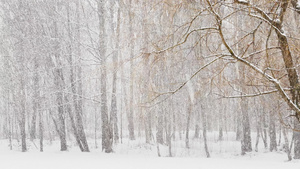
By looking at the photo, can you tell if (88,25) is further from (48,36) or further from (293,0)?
(293,0)

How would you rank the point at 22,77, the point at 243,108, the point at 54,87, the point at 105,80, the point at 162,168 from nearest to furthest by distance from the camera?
the point at 162,168 → the point at 105,80 → the point at 54,87 → the point at 243,108 → the point at 22,77

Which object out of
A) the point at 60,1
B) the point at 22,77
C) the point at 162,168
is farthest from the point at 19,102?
the point at 162,168

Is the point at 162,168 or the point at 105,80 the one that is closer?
the point at 162,168

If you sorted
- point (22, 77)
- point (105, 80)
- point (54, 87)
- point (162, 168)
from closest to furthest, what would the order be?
1. point (162, 168)
2. point (105, 80)
3. point (54, 87)
4. point (22, 77)

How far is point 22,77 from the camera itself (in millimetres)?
13797

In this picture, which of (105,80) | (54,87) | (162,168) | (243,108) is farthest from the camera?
(243,108)

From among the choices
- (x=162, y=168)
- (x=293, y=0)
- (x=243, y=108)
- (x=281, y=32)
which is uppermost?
(x=293, y=0)

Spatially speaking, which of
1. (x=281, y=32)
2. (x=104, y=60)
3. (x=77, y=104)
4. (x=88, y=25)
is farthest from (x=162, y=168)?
(x=88, y=25)

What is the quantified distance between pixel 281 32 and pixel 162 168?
178 inches

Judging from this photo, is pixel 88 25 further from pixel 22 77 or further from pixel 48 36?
pixel 22 77

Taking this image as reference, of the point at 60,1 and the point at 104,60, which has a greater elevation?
the point at 60,1

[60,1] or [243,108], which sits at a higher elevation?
[60,1]

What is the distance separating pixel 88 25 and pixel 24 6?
3362mm

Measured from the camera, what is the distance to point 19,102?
561 inches
